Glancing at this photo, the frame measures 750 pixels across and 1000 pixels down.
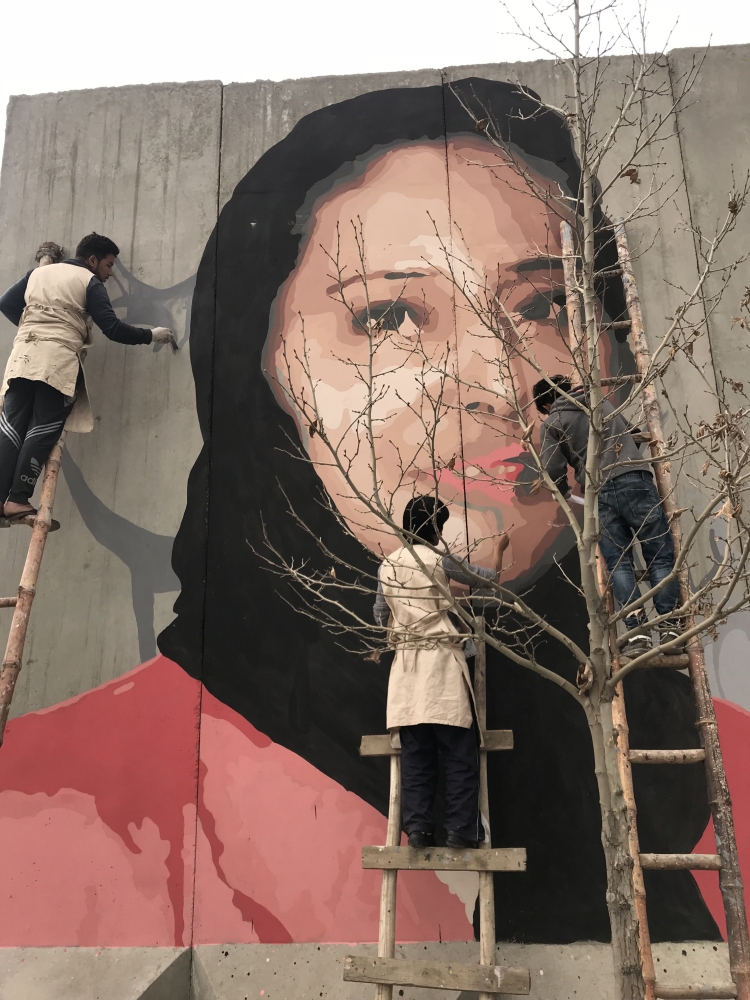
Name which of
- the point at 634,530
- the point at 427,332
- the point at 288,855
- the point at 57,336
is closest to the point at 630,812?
the point at 634,530

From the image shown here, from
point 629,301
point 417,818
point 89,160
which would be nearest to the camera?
point 417,818

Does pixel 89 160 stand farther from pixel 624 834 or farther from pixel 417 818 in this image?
pixel 624 834

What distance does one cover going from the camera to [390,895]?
3.28 metres

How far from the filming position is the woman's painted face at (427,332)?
4.47 meters

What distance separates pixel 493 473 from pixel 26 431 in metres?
2.42

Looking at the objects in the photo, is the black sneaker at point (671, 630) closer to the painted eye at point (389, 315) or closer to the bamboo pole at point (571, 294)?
the bamboo pole at point (571, 294)

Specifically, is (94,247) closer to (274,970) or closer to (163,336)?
(163,336)

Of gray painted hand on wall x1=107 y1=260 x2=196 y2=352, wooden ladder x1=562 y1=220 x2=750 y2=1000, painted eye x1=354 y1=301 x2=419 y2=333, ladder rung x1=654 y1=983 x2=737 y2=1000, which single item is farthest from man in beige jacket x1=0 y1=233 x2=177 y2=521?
ladder rung x1=654 y1=983 x2=737 y2=1000

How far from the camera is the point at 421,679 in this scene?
11.3ft

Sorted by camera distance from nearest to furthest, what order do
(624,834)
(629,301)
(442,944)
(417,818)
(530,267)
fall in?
(624,834) < (417,818) < (442,944) < (629,301) < (530,267)

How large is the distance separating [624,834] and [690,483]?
2.20 metres

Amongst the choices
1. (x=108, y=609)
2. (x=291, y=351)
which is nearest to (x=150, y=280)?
(x=291, y=351)

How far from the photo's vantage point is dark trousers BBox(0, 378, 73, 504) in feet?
13.6

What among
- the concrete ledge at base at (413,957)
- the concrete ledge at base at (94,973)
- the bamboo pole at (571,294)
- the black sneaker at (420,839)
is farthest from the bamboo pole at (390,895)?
the bamboo pole at (571,294)
